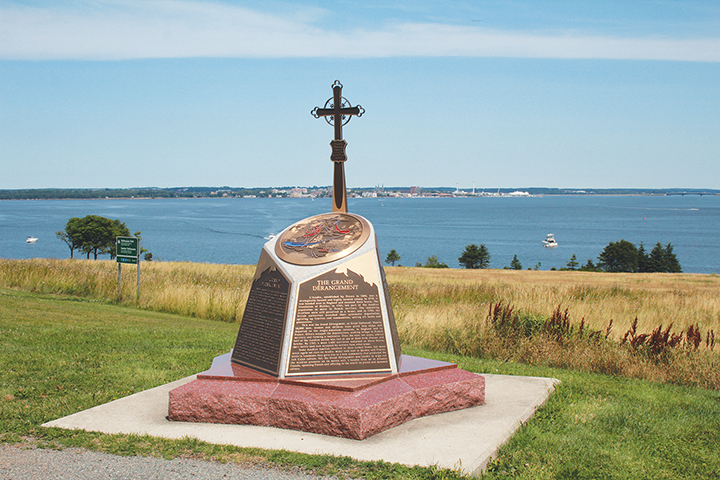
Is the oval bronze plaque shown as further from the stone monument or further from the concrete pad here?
the concrete pad

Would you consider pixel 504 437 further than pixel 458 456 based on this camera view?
Yes

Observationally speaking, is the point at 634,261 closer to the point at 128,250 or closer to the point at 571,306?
the point at 571,306

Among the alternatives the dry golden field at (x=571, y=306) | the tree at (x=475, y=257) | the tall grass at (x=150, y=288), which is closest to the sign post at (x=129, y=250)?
the tall grass at (x=150, y=288)

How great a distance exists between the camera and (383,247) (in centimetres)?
7788

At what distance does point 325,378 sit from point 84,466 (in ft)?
7.35

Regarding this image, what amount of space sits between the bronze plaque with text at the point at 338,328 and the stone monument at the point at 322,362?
0.01 meters

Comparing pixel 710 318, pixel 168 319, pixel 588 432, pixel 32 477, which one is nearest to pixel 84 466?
pixel 32 477

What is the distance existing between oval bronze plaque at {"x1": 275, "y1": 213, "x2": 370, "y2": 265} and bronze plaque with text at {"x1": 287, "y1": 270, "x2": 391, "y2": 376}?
28 cm

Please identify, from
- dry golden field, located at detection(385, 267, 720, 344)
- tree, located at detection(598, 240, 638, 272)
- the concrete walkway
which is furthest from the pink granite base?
tree, located at detection(598, 240, 638, 272)

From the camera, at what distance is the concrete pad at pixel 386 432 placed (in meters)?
4.98

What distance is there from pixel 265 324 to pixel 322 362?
806 mm

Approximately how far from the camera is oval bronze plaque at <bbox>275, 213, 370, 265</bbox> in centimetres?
643

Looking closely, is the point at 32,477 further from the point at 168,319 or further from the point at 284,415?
the point at 168,319

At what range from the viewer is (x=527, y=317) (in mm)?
10305
